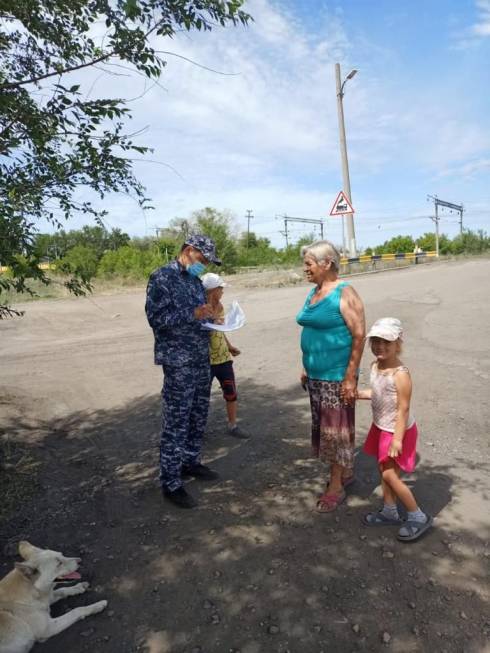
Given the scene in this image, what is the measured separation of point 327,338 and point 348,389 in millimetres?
371

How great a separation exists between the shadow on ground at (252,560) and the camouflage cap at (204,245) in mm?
1894

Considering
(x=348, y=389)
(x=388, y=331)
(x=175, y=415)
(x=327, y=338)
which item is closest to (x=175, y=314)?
(x=175, y=415)

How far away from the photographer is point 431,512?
3262 millimetres

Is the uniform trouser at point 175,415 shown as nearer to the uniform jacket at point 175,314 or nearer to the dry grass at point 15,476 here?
the uniform jacket at point 175,314

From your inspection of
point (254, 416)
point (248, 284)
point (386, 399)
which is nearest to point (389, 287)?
point (248, 284)

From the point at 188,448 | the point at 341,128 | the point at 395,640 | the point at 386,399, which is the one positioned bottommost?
the point at 395,640

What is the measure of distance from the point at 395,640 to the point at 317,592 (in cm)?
46

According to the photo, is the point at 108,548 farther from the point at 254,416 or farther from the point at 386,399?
the point at 254,416

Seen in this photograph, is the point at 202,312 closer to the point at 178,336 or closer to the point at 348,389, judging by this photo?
the point at 178,336

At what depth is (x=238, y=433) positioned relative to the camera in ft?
15.8

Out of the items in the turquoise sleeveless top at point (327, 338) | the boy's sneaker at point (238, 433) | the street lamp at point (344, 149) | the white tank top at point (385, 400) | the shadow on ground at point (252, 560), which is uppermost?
the street lamp at point (344, 149)

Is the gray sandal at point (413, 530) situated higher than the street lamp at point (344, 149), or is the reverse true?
the street lamp at point (344, 149)

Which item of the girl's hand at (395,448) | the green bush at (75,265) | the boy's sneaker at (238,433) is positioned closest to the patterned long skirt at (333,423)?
the girl's hand at (395,448)

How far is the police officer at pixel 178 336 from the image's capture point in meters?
3.31
